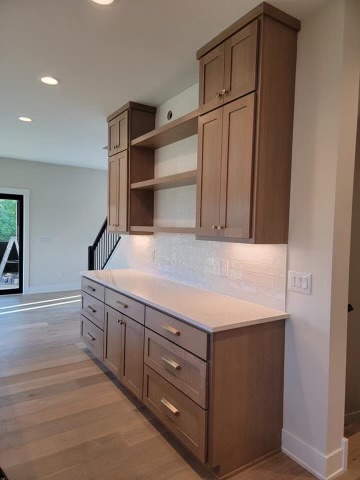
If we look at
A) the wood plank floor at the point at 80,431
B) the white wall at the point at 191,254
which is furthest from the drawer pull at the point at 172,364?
the white wall at the point at 191,254

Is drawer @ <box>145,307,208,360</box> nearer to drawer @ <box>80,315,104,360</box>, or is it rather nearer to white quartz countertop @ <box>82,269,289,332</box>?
white quartz countertop @ <box>82,269,289,332</box>

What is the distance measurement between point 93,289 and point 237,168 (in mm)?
2023

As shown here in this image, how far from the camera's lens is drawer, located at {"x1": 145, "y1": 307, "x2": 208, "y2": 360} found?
187 cm

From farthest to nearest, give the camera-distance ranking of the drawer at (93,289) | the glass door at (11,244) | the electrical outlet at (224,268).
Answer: the glass door at (11,244) → the drawer at (93,289) → the electrical outlet at (224,268)

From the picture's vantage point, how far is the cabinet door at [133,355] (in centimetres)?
250

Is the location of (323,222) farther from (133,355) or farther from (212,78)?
(133,355)

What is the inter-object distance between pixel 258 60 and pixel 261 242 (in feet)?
3.49

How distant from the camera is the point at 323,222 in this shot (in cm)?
190

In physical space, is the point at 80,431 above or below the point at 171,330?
below

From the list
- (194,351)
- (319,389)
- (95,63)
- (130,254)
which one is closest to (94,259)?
→ (130,254)

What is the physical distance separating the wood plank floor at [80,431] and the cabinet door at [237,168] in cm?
143

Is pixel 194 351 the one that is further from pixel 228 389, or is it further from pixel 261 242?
pixel 261 242

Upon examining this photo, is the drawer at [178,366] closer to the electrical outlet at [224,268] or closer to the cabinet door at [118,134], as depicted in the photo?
the electrical outlet at [224,268]

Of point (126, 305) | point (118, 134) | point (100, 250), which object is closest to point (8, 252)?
point (100, 250)
